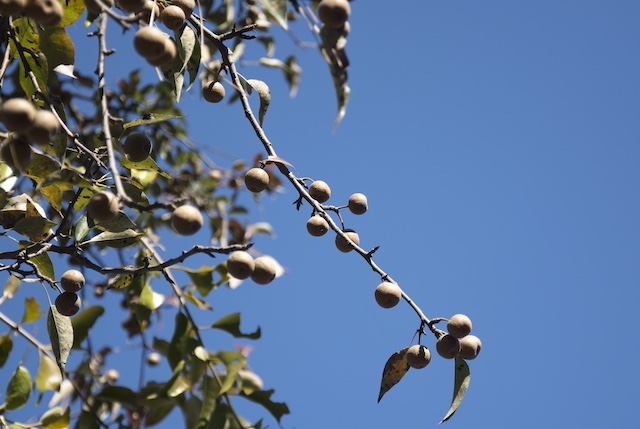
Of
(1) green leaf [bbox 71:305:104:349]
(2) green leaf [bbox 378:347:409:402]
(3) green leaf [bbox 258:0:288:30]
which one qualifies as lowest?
(1) green leaf [bbox 71:305:104:349]

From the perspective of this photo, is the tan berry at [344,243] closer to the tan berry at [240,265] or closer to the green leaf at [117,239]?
the tan berry at [240,265]

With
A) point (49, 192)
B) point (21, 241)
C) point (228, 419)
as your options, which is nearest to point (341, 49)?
point (49, 192)

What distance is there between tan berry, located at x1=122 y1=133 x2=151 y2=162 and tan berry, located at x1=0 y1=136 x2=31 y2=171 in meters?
0.40

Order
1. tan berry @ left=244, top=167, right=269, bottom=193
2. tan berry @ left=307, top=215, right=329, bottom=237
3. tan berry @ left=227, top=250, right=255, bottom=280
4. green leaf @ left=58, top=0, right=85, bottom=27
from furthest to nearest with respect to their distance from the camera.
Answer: tan berry @ left=307, top=215, right=329, bottom=237, tan berry @ left=244, top=167, right=269, bottom=193, green leaf @ left=58, top=0, right=85, bottom=27, tan berry @ left=227, top=250, right=255, bottom=280

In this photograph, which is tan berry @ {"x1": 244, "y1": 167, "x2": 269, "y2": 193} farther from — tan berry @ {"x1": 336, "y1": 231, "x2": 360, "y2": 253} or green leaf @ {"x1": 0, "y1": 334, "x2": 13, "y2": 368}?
green leaf @ {"x1": 0, "y1": 334, "x2": 13, "y2": 368}

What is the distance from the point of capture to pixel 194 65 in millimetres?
1912

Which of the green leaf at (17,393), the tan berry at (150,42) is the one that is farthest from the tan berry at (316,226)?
the green leaf at (17,393)

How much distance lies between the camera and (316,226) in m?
1.88

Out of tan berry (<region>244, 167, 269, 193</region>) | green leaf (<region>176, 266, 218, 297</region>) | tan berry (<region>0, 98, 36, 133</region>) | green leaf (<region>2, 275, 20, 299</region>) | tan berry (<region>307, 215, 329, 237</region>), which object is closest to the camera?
tan berry (<region>0, 98, 36, 133</region>)

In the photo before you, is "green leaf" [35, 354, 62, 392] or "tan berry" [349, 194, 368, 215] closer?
"tan berry" [349, 194, 368, 215]

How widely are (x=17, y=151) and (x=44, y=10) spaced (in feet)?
0.89

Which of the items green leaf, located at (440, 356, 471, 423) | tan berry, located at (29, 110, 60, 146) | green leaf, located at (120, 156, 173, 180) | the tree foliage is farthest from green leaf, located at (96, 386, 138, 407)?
tan berry, located at (29, 110, 60, 146)

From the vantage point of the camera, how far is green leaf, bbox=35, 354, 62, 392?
2.21m

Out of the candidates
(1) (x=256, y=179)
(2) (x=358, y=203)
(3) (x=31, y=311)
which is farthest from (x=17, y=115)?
(3) (x=31, y=311)
